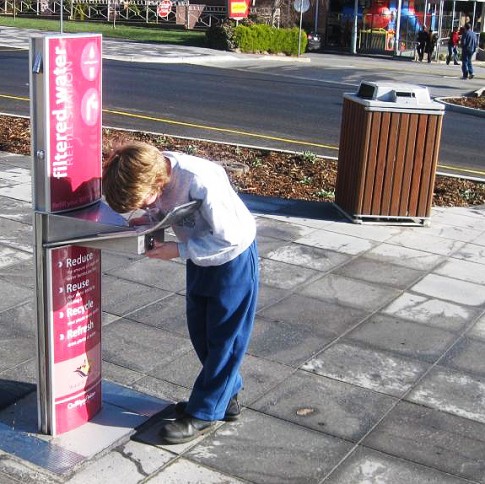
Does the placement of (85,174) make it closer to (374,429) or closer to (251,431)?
(251,431)

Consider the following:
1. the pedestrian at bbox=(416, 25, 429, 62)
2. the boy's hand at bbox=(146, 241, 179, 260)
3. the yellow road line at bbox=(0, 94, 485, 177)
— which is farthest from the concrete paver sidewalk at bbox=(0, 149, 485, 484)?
the pedestrian at bbox=(416, 25, 429, 62)

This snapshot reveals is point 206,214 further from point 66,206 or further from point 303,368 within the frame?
point 303,368

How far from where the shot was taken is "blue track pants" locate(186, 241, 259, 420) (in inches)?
158

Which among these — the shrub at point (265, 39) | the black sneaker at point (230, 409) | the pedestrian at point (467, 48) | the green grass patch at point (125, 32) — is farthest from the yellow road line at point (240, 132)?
the green grass patch at point (125, 32)

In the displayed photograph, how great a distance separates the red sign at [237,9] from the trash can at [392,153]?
26.8 metres

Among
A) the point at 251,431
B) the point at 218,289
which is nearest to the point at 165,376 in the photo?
the point at 251,431

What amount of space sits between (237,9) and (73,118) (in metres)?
31.9

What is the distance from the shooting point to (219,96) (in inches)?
752

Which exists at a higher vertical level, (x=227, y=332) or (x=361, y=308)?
(x=227, y=332)

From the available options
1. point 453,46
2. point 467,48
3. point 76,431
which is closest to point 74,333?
point 76,431

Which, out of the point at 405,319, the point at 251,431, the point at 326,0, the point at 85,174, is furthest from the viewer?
the point at 326,0

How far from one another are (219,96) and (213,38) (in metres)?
15.9

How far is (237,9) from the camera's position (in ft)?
113

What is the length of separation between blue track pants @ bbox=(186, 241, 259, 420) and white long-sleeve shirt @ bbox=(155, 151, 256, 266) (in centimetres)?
11
